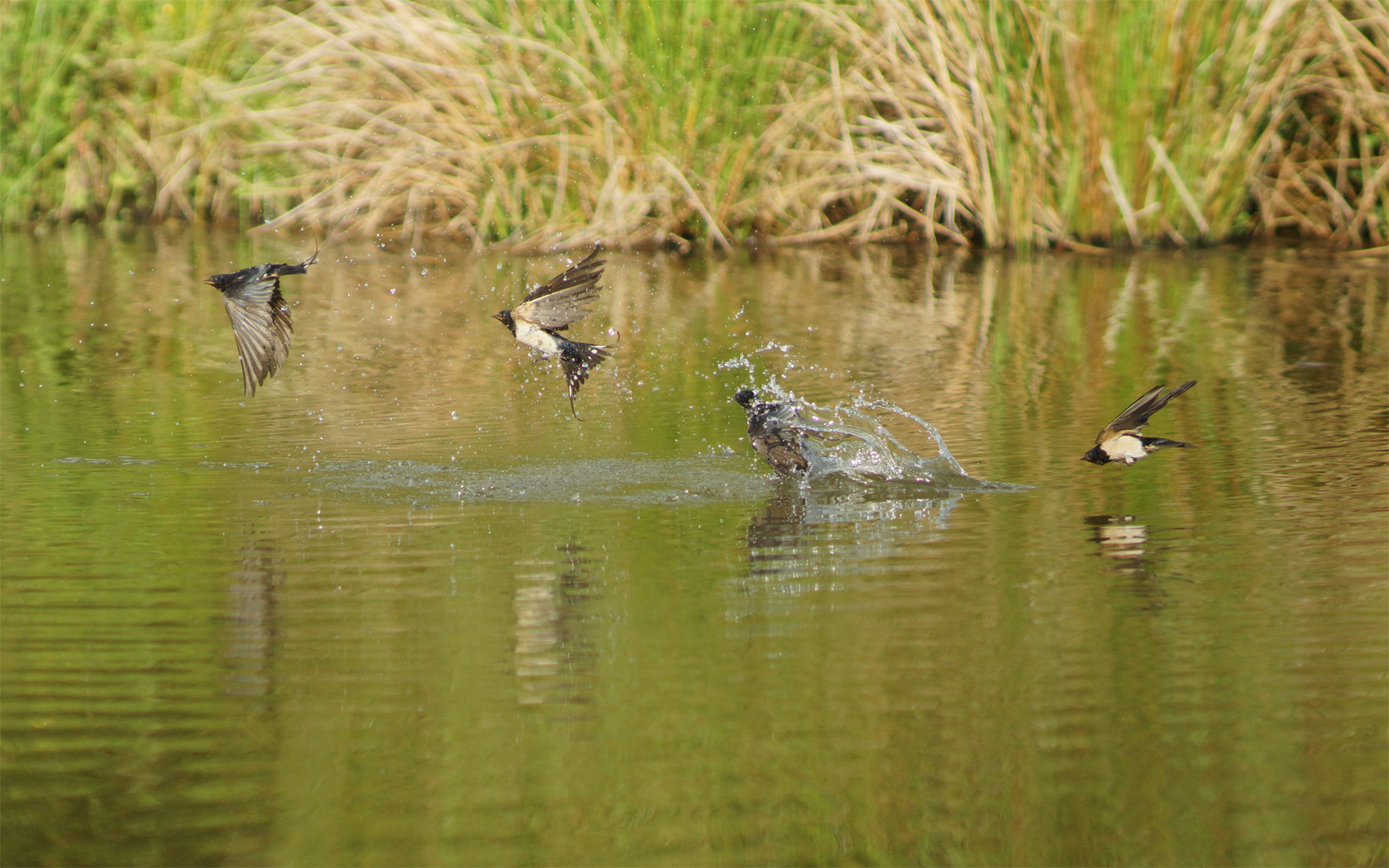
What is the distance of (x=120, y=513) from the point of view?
570cm

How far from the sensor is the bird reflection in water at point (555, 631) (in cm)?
398

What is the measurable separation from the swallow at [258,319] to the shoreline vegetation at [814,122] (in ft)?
22.5

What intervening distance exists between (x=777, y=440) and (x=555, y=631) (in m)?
2.00

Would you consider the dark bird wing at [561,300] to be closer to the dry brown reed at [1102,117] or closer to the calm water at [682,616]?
the calm water at [682,616]

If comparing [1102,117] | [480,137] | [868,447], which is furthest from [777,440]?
[480,137]

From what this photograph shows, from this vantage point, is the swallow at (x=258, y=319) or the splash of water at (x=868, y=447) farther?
the splash of water at (x=868, y=447)

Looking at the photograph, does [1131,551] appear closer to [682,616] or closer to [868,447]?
[682,616]

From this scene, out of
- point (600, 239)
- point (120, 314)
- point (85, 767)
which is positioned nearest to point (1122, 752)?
point (85, 767)

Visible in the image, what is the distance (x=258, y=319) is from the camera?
6102 mm

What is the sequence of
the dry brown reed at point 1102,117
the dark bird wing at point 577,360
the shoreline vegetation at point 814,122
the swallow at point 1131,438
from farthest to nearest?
the shoreline vegetation at point 814,122 < the dry brown reed at point 1102,117 < the dark bird wing at point 577,360 < the swallow at point 1131,438

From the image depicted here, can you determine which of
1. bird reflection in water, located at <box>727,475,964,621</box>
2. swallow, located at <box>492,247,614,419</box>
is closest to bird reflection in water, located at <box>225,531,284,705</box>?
bird reflection in water, located at <box>727,475,964,621</box>

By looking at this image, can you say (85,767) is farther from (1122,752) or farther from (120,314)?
(120,314)

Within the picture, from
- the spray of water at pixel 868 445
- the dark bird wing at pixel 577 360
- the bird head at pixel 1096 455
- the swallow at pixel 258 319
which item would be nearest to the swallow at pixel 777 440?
the spray of water at pixel 868 445

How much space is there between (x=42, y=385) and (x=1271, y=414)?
503 centimetres
